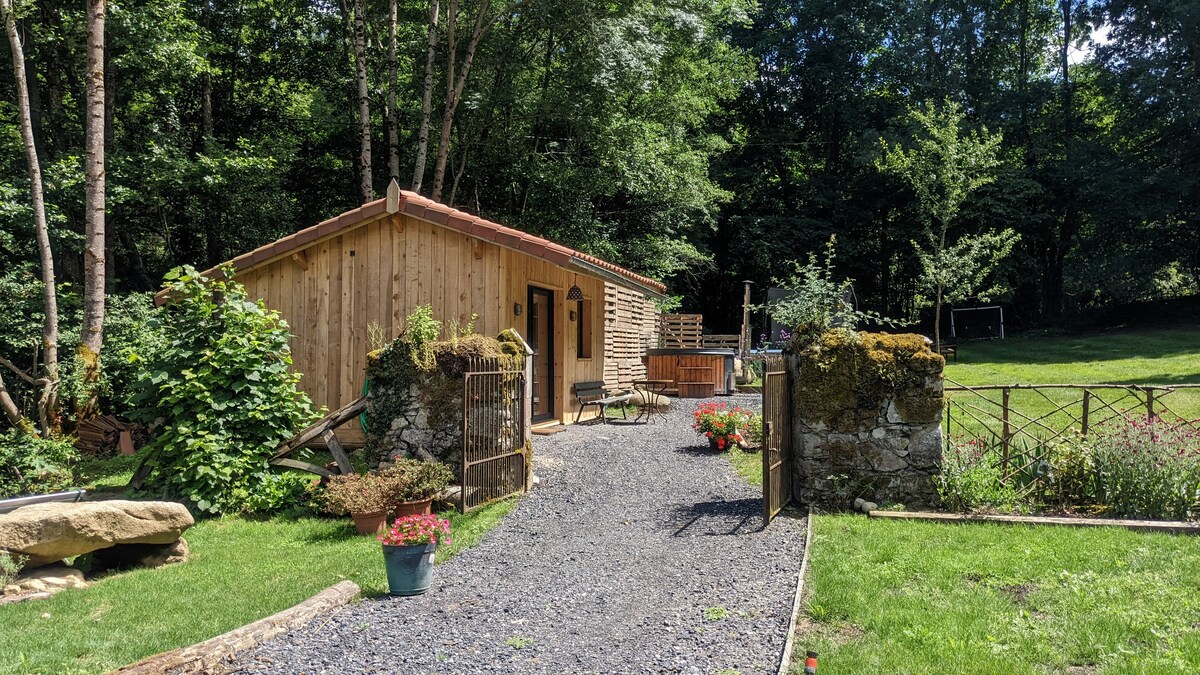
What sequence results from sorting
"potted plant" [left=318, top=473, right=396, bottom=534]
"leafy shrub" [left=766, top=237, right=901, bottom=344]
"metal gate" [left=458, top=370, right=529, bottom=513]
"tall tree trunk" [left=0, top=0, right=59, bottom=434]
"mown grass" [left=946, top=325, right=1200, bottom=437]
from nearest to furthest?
1. "potted plant" [left=318, top=473, right=396, bottom=534]
2. "leafy shrub" [left=766, top=237, right=901, bottom=344]
3. "metal gate" [left=458, top=370, right=529, bottom=513]
4. "mown grass" [left=946, top=325, right=1200, bottom=437]
5. "tall tree trunk" [left=0, top=0, right=59, bottom=434]

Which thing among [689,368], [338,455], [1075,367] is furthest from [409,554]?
[1075,367]

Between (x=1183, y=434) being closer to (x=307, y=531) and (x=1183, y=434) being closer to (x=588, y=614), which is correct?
(x=588, y=614)

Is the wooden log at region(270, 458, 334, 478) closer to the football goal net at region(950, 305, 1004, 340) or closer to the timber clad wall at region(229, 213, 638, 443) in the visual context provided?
the timber clad wall at region(229, 213, 638, 443)

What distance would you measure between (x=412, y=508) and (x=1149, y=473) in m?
6.37

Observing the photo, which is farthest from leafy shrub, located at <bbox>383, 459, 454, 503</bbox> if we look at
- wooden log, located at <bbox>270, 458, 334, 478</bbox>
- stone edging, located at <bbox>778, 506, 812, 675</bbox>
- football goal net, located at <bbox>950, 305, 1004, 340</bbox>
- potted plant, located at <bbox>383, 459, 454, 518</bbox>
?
football goal net, located at <bbox>950, 305, 1004, 340</bbox>

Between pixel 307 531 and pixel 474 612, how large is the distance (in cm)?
306

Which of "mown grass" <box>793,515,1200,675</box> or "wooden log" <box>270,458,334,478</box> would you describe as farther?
"wooden log" <box>270,458,334,478</box>

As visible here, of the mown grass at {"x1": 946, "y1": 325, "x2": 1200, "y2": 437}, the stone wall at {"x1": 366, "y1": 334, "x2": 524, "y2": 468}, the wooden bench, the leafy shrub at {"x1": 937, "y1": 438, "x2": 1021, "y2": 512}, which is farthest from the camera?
the wooden bench

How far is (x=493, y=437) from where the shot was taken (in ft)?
24.1

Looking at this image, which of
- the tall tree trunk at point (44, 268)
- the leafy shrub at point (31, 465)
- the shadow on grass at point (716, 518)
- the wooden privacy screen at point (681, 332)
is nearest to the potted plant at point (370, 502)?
the shadow on grass at point (716, 518)

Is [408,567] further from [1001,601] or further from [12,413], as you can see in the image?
[12,413]

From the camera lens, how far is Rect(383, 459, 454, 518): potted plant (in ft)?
21.6

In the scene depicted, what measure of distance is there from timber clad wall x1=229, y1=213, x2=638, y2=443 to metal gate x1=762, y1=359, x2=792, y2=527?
4.35m

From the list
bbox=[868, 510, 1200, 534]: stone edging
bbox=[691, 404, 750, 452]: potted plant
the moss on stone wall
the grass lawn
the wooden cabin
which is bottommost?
the grass lawn
